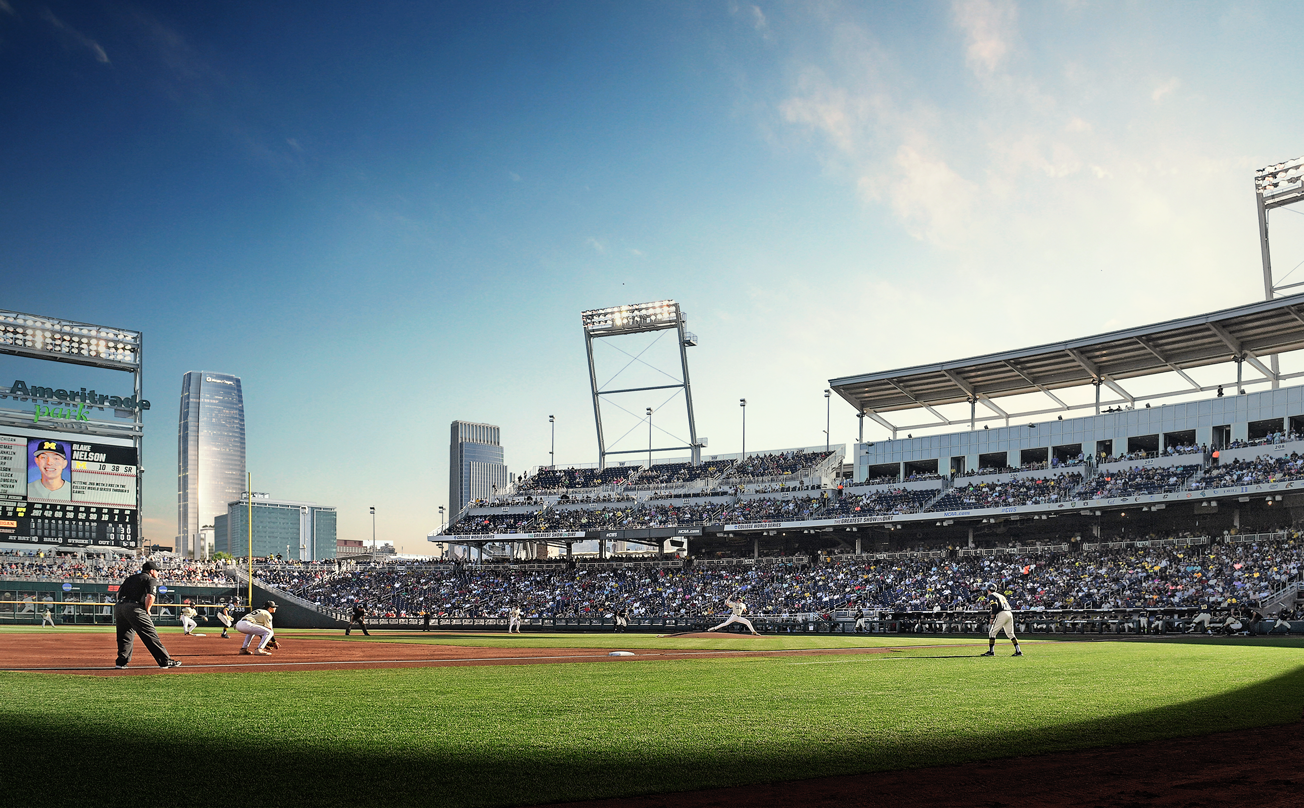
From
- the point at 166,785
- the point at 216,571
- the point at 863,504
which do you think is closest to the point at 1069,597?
the point at 863,504

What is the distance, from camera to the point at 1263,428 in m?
48.0

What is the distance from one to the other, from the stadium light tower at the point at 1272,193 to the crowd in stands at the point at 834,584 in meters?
15.1

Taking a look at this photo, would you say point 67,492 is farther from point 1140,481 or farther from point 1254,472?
point 1254,472

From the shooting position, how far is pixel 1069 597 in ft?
135

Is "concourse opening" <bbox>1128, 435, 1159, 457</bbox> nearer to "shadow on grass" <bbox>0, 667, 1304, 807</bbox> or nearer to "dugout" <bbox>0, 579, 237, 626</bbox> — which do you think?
"shadow on grass" <bbox>0, 667, 1304, 807</bbox>

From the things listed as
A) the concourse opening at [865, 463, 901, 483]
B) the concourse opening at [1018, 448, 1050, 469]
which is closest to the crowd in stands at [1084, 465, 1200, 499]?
the concourse opening at [1018, 448, 1050, 469]

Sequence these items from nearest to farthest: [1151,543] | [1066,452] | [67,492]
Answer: [1151,543] → [1066,452] → [67,492]

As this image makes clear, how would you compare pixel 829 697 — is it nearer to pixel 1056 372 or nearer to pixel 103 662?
pixel 103 662

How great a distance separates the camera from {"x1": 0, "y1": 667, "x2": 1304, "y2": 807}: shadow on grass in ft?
19.0

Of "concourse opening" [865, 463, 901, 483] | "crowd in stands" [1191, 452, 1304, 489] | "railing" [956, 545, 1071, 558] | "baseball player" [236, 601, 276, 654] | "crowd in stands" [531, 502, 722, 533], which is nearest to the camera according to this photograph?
"baseball player" [236, 601, 276, 654]

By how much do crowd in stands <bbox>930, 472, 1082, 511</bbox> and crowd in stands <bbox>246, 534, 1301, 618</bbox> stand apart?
349 cm

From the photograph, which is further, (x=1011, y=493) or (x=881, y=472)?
(x=881, y=472)

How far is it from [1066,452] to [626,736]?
5310 cm

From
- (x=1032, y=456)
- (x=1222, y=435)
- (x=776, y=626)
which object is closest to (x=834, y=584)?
(x=776, y=626)
